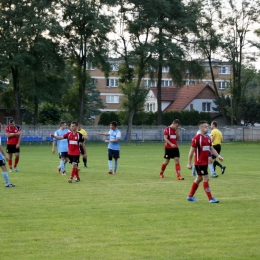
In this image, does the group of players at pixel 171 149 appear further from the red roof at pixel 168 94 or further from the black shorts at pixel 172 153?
the red roof at pixel 168 94

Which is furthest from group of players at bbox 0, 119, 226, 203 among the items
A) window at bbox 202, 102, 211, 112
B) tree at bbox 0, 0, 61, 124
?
window at bbox 202, 102, 211, 112

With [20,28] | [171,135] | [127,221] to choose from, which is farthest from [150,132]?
[127,221]

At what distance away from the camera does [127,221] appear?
11.7 m

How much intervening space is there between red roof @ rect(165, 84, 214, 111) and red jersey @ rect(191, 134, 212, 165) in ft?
276

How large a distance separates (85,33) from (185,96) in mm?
38640

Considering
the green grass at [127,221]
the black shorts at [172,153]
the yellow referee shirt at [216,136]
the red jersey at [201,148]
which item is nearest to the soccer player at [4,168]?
the green grass at [127,221]

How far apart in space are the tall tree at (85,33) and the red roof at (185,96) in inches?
1357

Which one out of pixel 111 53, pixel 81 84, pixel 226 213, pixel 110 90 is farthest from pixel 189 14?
pixel 226 213

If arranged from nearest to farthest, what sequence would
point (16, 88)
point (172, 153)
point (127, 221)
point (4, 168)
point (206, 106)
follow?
1. point (127, 221)
2. point (4, 168)
3. point (172, 153)
4. point (16, 88)
5. point (206, 106)

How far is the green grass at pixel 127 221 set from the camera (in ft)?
30.0

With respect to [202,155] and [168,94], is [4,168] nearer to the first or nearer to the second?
[202,155]

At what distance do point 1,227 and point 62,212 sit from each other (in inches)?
78.5

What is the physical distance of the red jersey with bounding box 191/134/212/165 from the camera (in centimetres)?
1440

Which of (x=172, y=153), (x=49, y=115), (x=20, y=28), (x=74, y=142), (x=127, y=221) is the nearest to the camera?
(x=127, y=221)
